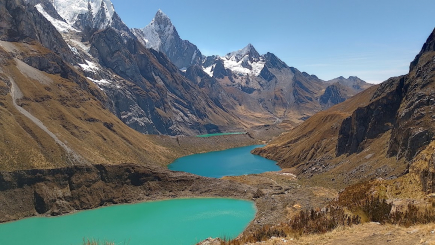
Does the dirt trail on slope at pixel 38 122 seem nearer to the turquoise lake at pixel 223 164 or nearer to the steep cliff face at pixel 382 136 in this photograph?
the turquoise lake at pixel 223 164

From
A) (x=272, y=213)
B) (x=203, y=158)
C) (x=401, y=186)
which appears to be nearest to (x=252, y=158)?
(x=203, y=158)

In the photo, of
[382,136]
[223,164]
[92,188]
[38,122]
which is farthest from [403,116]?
[38,122]

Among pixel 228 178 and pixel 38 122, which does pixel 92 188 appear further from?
pixel 228 178

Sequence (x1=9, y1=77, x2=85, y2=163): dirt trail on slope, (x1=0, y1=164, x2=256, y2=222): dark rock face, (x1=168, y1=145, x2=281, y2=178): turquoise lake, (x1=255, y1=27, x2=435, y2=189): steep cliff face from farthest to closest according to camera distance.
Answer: (x1=168, y1=145, x2=281, y2=178): turquoise lake → (x1=9, y1=77, x2=85, y2=163): dirt trail on slope → (x1=255, y1=27, x2=435, y2=189): steep cliff face → (x1=0, y1=164, x2=256, y2=222): dark rock face

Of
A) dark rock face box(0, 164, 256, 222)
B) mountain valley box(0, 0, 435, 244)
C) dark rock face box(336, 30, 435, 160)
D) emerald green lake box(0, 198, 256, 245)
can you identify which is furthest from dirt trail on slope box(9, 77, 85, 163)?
dark rock face box(336, 30, 435, 160)

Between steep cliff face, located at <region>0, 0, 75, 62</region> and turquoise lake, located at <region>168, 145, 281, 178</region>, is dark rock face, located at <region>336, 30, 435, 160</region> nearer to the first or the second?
turquoise lake, located at <region>168, 145, 281, 178</region>

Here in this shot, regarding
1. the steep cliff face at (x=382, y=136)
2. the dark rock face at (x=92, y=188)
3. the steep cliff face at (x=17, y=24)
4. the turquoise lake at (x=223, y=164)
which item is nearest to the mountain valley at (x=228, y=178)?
the dark rock face at (x=92, y=188)
